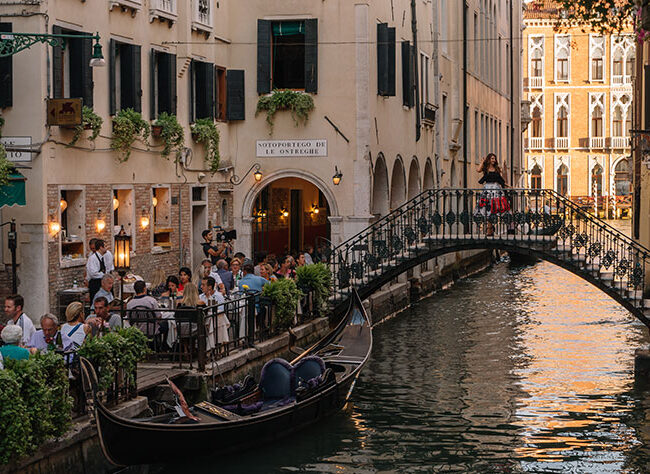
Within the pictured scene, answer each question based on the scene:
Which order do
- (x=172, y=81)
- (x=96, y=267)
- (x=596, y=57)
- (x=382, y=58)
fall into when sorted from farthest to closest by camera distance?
(x=596, y=57)
(x=382, y=58)
(x=172, y=81)
(x=96, y=267)

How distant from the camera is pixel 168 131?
2088 centimetres

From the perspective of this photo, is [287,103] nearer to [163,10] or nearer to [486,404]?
[163,10]

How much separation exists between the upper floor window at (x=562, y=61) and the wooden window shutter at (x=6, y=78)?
5903 centimetres

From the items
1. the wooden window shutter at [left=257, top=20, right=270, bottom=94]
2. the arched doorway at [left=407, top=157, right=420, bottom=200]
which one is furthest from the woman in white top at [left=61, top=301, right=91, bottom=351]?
the arched doorway at [left=407, top=157, right=420, bottom=200]

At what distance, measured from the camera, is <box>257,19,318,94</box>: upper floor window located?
24.5 metres

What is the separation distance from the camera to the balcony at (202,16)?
22.3m

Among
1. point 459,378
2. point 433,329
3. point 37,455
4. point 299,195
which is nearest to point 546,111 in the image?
point 299,195

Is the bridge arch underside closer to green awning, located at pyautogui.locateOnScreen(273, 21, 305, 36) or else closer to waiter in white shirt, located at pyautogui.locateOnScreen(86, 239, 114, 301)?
green awning, located at pyautogui.locateOnScreen(273, 21, 305, 36)

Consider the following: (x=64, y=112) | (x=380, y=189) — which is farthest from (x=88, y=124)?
(x=380, y=189)

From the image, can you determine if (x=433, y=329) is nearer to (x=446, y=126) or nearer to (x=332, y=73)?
(x=332, y=73)

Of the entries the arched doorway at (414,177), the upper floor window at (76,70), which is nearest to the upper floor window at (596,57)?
the arched doorway at (414,177)

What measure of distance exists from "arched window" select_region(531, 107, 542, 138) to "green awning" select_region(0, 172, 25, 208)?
58.9m

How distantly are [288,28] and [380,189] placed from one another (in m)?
4.42

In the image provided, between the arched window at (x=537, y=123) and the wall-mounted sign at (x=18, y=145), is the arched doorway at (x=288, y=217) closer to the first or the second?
the wall-mounted sign at (x=18, y=145)
